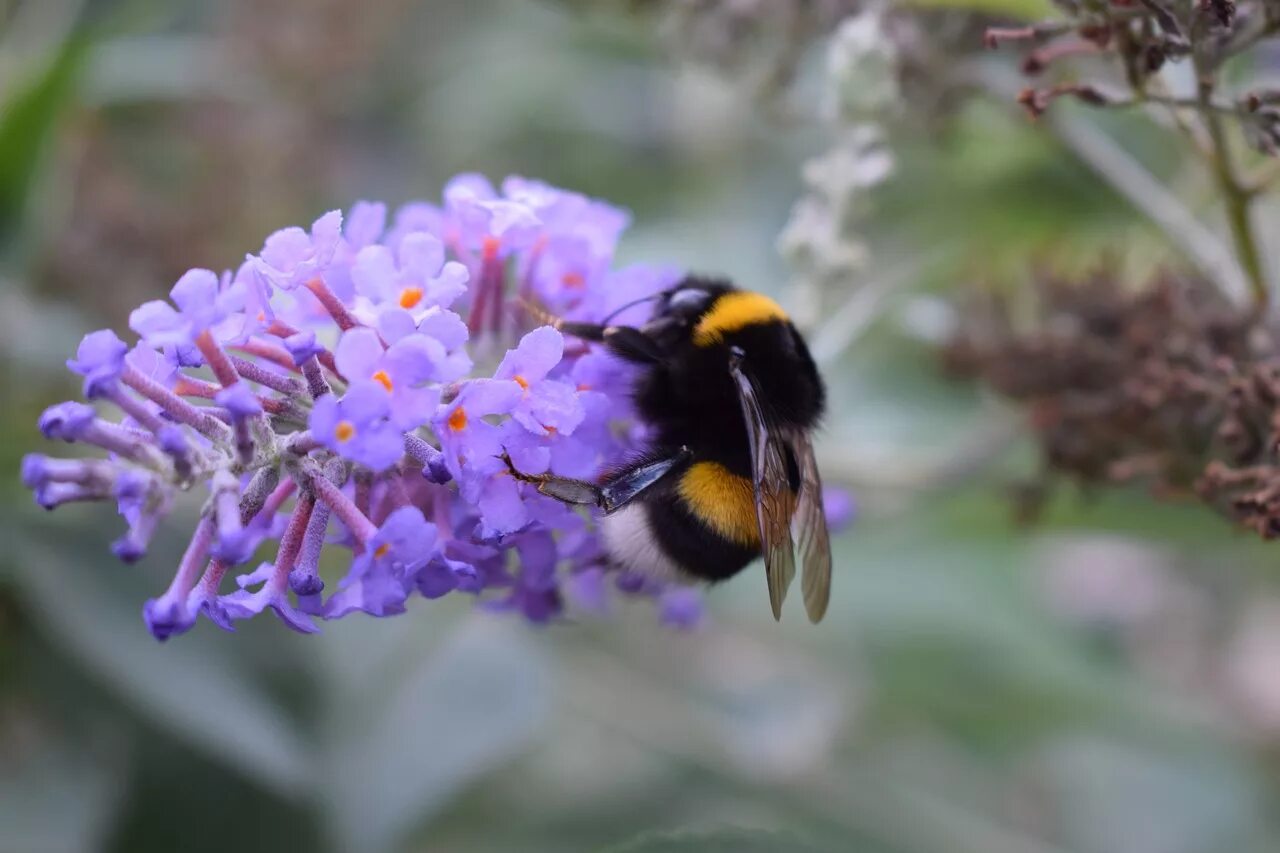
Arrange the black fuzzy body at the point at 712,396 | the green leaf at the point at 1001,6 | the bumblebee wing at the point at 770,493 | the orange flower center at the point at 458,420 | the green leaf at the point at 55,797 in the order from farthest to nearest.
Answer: the green leaf at the point at 55,797 < the green leaf at the point at 1001,6 < the black fuzzy body at the point at 712,396 < the bumblebee wing at the point at 770,493 < the orange flower center at the point at 458,420

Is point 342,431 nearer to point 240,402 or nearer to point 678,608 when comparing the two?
point 240,402

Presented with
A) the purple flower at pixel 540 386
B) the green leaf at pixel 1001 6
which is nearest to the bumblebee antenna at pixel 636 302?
the purple flower at pixel 540 386

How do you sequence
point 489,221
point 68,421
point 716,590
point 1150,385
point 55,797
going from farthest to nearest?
point 716,590
point 55,797
point 1150,385
point 489,221
point 68,421

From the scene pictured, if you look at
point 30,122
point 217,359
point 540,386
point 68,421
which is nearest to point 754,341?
point 540,386

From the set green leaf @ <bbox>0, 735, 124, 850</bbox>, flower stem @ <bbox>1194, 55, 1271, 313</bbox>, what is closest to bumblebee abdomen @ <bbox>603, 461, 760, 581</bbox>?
flower stem @ <bbox>1194, 55, 1271, 313</bbox>

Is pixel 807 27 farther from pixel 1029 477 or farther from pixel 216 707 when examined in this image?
pixel 216 707

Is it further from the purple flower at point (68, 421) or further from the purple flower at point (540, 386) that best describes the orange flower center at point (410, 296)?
the purple flower at point (68, 421)
